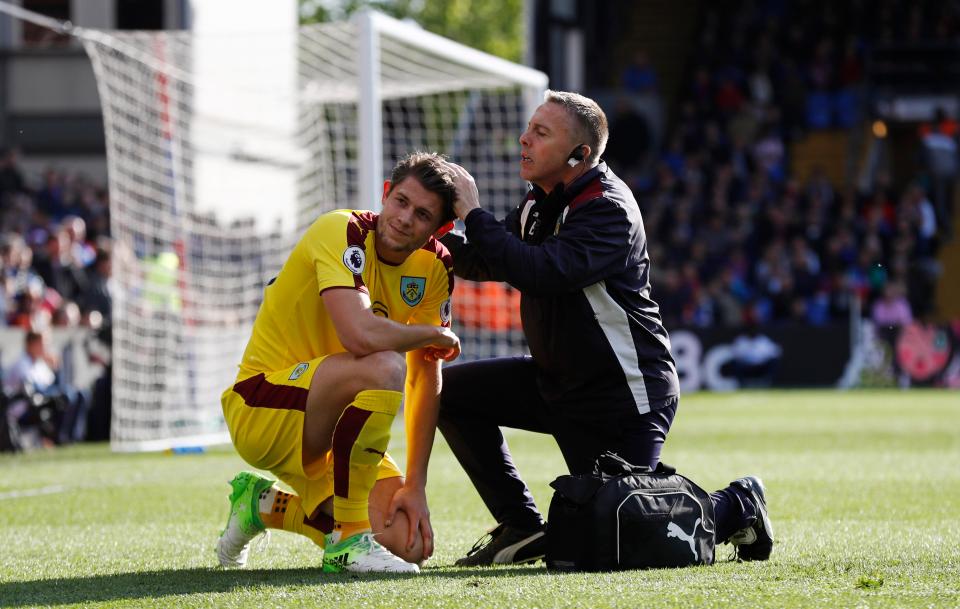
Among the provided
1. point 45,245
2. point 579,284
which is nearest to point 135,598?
point 579,284

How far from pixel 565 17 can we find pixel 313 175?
398 inches

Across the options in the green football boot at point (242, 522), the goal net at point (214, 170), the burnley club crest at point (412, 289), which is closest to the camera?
the green football boot at point (242, 522)

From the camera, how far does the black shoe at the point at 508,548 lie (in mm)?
5281

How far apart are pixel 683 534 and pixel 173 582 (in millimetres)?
1653

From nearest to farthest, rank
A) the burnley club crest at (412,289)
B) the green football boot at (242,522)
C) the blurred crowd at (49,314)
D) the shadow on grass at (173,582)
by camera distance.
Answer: the shadow on grass at (173,582) → the green football boot at (242,522) → the burnley club crest at (412,289) → the blurred crowd at (49,314)

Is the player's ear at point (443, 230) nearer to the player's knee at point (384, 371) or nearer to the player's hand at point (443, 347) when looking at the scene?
the player's hand at point (443, 347)

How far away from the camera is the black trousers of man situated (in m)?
5.32

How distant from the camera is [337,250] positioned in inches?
198

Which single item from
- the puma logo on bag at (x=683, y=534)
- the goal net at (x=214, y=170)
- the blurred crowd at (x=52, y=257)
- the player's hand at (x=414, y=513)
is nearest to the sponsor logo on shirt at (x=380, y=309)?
the player's hand at (x=414, y=513)

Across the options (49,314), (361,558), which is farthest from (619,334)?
(49,314)

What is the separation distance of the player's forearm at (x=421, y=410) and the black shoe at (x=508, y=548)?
31 centimetres

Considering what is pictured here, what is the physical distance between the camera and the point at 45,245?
1581 centimetres

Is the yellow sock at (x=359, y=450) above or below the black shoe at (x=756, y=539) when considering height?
above

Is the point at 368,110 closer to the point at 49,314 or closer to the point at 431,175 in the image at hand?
the point at 49,314
